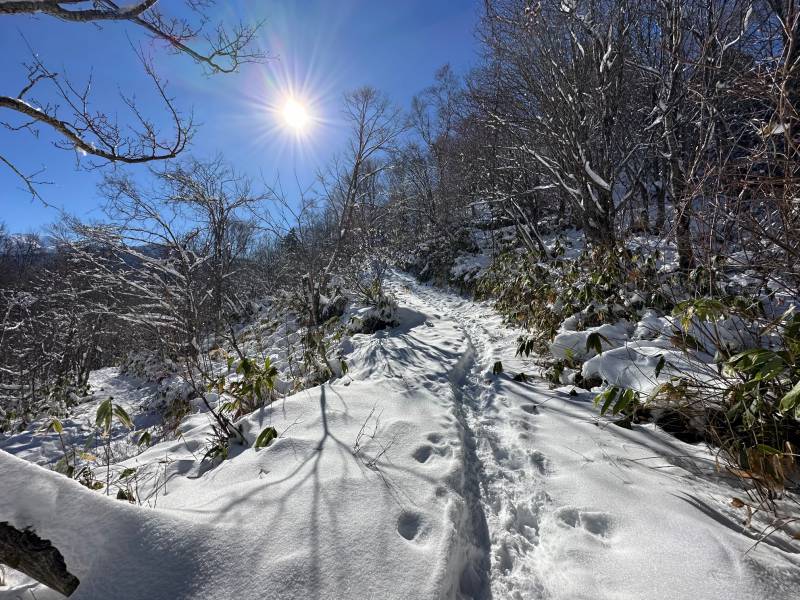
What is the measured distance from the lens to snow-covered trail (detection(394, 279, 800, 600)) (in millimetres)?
1305

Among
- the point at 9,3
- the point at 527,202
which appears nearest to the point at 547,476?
the point at 9,3

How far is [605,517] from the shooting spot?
5.59 ft

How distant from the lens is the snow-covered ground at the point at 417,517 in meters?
1.27

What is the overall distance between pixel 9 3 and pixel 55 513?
3.27 metres

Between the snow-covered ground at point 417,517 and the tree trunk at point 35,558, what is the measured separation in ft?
0.10

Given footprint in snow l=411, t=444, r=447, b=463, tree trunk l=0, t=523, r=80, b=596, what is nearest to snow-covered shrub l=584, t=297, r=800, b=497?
footprint in snow l=411, t=444, r=447, b=463

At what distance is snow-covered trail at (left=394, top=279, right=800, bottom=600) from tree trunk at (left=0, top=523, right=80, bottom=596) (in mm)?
1638

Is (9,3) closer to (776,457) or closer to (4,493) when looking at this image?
(4,493)

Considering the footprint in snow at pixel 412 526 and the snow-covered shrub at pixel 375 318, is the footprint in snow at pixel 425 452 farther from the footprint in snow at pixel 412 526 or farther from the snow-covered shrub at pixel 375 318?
the snow-covered shrub at pixel 375 318

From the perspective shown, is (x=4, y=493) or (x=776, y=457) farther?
(x=776, y=457)

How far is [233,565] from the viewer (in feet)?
4.37

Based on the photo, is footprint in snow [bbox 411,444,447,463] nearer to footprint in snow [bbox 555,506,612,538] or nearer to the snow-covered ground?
the snow-covered ground

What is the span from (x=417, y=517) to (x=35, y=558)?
5.00 feet

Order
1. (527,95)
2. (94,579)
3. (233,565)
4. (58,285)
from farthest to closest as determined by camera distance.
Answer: (58,285), (527,95), (233,565), (94,579)
